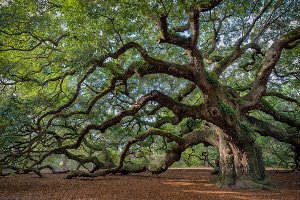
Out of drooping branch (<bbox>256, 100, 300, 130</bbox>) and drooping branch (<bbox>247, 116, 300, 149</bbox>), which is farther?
drooping branch (<bbox>256, 100, 300, 130</bbox>)

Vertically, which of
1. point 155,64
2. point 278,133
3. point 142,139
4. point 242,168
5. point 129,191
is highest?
point 155,64

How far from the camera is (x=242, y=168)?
10.5 metres

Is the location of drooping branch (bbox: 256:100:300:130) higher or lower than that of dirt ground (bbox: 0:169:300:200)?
higher

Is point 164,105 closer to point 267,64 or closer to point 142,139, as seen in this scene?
point 142,139

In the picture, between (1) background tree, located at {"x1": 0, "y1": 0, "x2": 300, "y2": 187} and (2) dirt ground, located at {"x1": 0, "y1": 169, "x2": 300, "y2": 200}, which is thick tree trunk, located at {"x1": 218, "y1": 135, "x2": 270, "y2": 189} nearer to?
(1) background tree, located at {"x1": 0, "y1": 0, "x2": 300, "y2": 187}

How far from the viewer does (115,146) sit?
62.5 feet

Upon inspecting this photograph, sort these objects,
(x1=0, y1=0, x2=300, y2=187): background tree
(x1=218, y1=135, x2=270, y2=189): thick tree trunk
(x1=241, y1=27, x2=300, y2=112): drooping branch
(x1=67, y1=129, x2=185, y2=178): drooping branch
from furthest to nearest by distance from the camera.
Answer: (x1=67, y1=129, x2=185, y2=178): drooping branch < (x1=241, y1=27, x2=300, y2=112): drooping branch < (x1=218, y1=135, x2=270, y2=189): thick tree trunk < (x1=0, y1=0, x2=300, y2=187): background tree

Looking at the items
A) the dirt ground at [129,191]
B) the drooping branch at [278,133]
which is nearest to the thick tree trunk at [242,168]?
the dirt ground at [129,191]

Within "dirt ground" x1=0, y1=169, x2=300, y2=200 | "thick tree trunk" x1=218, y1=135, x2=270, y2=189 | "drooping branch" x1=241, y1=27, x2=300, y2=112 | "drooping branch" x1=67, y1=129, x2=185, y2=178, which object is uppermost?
"drooping branch" x1=241, y1=27, x2=300, y2=112

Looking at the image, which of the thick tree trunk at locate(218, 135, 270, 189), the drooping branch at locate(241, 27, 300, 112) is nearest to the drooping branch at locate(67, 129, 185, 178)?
the thick tree trunk at locate(218, 135, 270, 189)

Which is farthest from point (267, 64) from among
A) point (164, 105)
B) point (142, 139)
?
point (142, 139)

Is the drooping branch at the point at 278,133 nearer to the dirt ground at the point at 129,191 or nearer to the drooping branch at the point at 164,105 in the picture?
the dirt ground at the point at 129,191

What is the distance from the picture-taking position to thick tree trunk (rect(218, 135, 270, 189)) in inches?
400

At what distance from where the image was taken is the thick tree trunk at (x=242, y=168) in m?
10.1
